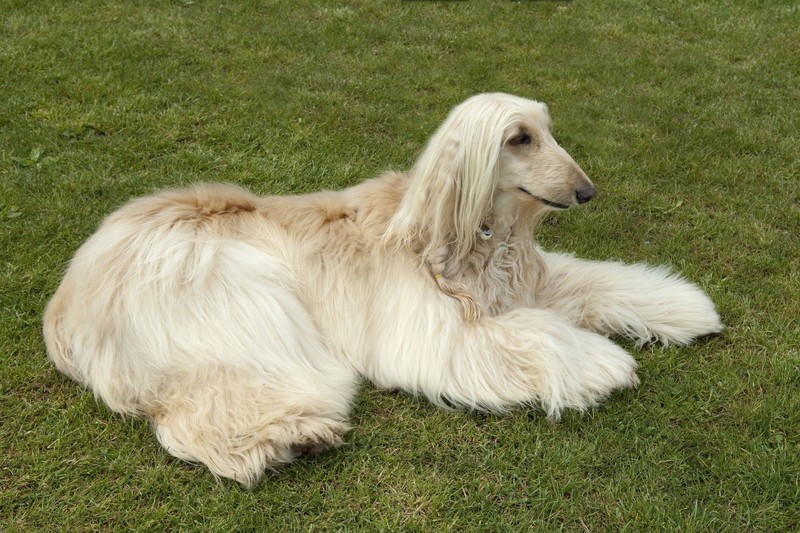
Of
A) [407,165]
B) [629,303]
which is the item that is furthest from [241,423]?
[407,165]

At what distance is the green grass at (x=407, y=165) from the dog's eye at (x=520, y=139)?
3.83 ft

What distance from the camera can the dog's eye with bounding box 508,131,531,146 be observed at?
113 inches

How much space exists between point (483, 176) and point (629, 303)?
1.13m

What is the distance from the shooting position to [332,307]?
302cm

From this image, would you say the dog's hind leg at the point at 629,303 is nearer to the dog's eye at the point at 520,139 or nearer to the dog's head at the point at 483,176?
the dog's head at the point at 483,176

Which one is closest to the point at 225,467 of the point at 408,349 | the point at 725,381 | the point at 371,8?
the point at 408,349

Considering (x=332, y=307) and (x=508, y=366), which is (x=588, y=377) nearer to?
(x=508, y=366)

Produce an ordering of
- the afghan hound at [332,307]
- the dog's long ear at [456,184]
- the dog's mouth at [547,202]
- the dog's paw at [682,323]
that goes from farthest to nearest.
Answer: the dog's paw at [682,323], the dog's mouth at [547,202], the dog's long ear at [456,184], the afghan hound at [332,307]

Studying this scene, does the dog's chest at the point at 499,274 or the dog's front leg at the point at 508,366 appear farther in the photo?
the dog's chest at the point at 499,274

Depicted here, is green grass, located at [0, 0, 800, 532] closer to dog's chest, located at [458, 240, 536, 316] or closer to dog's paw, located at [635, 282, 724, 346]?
dog's paw, located at [635, 282, 724, 346]

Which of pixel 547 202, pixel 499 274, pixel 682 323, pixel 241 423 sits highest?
pixel 547 202

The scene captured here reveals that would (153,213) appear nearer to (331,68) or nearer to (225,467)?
(225,467)

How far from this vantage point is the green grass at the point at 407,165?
2.49 meters

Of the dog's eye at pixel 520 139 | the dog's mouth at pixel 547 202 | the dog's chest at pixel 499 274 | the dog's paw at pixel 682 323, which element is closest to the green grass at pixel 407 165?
the dog's paw at pixel 682 323
